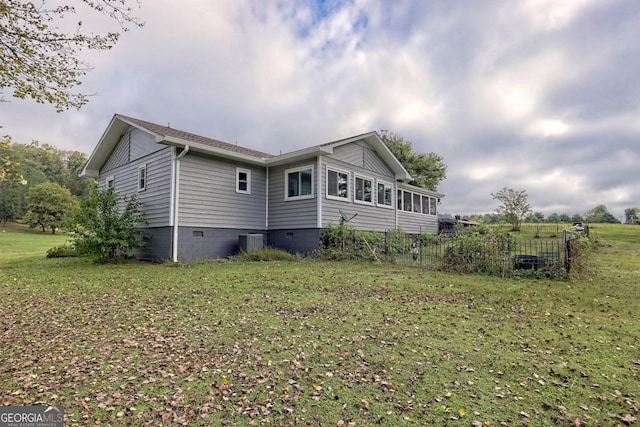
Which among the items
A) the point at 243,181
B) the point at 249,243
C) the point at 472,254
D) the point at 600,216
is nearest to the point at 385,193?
the point at 243,181

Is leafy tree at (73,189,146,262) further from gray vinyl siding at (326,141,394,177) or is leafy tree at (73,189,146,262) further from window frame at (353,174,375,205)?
window frame at (353,174,375,205)

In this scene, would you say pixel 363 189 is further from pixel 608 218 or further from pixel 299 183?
pixel 608 218

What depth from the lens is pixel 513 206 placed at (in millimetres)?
28547

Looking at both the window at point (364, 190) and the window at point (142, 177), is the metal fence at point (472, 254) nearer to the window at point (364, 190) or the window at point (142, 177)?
the window at point (364, 190)

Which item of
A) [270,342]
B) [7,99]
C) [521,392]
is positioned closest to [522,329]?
[521,392]

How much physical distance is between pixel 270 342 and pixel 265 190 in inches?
424

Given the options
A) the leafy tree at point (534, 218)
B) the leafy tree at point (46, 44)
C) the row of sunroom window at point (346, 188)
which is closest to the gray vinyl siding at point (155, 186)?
the row of sunroom window at point (346, 188)

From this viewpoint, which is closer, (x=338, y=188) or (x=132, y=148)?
(x=132, y=148)

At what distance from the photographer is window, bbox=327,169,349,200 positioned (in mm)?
13445

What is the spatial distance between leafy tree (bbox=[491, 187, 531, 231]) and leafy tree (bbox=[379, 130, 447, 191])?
5440 millimetres

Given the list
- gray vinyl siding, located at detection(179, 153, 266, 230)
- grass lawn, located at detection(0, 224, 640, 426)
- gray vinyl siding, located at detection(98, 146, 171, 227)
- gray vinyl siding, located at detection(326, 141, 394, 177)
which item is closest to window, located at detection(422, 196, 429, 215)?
gray vinyl siding, located at detection(326, 141, 394, 177)

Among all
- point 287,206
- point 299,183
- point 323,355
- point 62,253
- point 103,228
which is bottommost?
point 323,355

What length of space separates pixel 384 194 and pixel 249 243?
7743 mm

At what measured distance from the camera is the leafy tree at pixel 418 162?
29.6 meters
